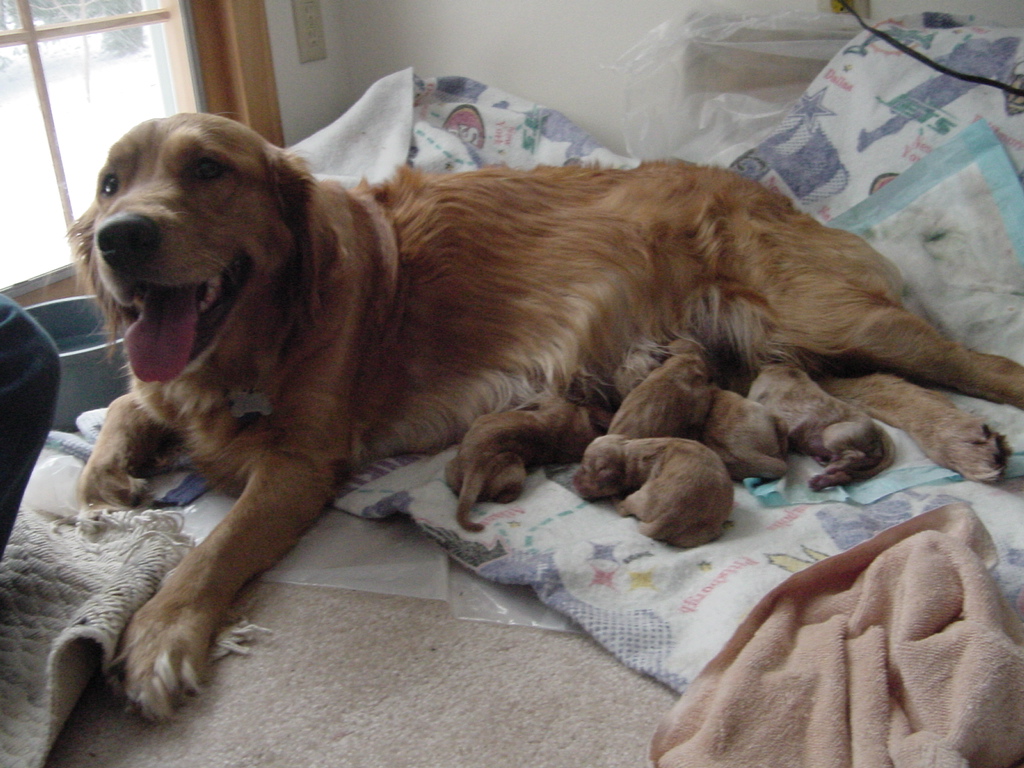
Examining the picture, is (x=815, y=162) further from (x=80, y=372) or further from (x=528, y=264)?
(x=80, y=372)

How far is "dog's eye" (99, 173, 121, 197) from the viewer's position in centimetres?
175

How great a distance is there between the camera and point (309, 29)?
317 cm

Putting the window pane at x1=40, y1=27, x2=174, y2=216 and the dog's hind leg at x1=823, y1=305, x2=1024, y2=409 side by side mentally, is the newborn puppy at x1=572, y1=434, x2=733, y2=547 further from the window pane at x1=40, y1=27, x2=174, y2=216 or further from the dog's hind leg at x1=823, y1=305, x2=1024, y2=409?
the window pane at x1=40, y1=27, x2=174, y2=216

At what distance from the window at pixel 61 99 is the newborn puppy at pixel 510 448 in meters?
1.45

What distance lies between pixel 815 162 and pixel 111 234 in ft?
6.55

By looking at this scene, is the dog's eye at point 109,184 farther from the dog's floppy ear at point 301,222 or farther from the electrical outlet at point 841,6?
the electrical outlet at point 841,6

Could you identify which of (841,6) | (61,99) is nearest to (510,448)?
(61,99)

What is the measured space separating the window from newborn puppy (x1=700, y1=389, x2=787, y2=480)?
76.4 inches

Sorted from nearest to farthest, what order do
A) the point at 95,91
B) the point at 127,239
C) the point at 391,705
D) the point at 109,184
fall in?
1. the point at 391,705
2. the point at 127,239
3. the point at 109,184
4. the point at 95,91

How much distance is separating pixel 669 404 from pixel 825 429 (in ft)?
1.14

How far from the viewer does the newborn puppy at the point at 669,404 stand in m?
1.92

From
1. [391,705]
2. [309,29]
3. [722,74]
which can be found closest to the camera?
[391,705]

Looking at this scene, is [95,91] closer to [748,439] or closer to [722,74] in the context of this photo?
[722,74]

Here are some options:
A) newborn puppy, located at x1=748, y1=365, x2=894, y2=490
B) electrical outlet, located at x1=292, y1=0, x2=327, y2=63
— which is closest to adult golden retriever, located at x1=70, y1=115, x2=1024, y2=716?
newborn puppy, located at x1=748, y1=365, x2=894, y2=490
